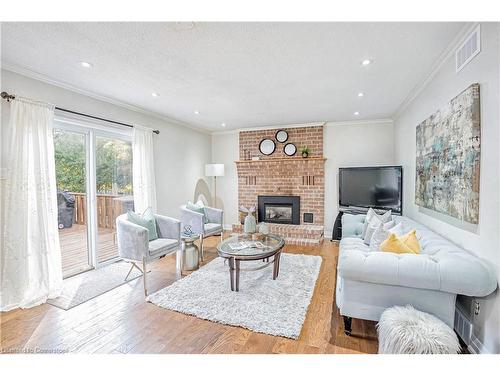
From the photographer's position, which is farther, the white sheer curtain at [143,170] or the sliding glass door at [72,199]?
the white sheer curtain at [143,170]

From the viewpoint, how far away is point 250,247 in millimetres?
2826

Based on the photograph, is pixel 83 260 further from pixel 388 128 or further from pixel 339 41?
pixel 388 128

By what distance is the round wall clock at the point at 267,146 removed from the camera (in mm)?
5395

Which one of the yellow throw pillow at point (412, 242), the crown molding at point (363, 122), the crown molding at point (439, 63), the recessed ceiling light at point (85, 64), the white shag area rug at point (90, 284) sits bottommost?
Result: the white shag area rug at point (90, 284)

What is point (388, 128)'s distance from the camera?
185 inches

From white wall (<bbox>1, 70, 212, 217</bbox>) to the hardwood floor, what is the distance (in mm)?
1647

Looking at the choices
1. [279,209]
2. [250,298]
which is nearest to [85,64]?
[250,298]

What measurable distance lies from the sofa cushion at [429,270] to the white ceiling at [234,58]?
168 centimetres

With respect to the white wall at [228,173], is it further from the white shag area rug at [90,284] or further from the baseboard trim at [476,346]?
the baseboard trim at [476,346]

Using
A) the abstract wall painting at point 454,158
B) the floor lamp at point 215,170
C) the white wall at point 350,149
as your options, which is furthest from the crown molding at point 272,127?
the abstract wall painting at point 454,158

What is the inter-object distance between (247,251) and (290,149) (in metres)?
3.14

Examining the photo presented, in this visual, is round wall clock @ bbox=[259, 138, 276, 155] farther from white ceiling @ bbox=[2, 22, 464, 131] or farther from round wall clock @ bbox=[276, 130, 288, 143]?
white ceiling @ bbox=[2, 22, 464, 131]

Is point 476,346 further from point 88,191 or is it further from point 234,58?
point 88,191

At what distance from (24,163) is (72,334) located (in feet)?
5.69
